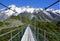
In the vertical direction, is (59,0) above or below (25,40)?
above

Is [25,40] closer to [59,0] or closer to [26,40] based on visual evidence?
[26,40]

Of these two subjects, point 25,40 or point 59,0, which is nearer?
point 59,0

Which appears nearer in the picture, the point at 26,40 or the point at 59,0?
Result: the point at 59,0

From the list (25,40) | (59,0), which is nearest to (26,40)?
(25,40)

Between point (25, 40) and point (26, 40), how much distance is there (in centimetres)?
14

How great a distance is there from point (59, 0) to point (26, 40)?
5383 mm

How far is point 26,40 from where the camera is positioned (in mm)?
11141

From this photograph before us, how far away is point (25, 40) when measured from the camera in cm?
1127

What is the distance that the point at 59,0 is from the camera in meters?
6.09

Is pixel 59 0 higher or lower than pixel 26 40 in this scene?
higher

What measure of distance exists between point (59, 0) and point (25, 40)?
5.51m
